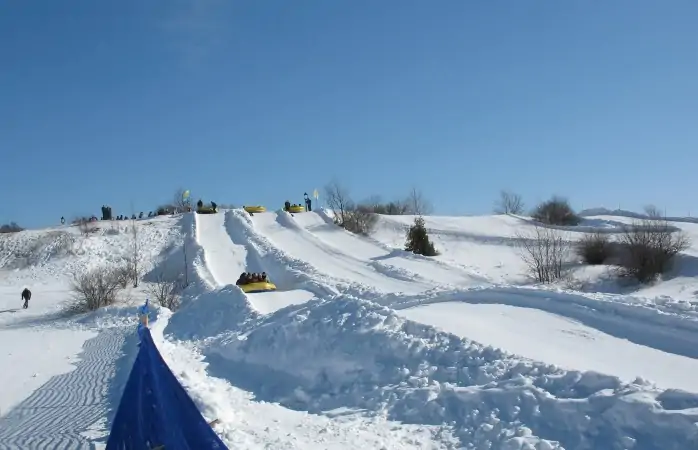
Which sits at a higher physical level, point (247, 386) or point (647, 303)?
point (647, 303)

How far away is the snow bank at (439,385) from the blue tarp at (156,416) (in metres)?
3.46

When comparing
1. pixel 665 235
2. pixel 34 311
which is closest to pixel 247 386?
pixel 665 235

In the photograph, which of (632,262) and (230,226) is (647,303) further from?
(230,226)

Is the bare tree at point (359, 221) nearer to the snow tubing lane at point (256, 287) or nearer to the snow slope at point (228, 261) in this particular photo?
the snow slope at point (228, 261)

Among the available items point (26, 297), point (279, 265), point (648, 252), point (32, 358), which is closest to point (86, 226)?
point (26, 297)

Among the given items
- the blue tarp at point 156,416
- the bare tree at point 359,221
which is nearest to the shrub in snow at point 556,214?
the bare tree at point 359,221

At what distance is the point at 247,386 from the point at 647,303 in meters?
8.09

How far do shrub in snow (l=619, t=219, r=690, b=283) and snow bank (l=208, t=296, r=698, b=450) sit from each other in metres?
17.6

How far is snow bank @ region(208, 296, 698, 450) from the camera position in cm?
656

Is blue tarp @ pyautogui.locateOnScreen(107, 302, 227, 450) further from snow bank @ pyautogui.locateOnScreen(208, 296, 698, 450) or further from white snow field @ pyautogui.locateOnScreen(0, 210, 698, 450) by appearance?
snow bank @ pyautogui.locateOnScreen(208, 296, 698, 450)

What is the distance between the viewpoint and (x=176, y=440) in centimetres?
507

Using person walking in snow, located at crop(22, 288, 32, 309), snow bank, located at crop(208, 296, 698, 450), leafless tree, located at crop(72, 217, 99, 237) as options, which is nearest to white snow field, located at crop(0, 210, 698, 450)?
snow bank, located at crop(208, 296, 698, 450)

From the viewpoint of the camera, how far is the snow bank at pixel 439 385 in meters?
6.56

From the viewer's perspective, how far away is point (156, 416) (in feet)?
18.2
